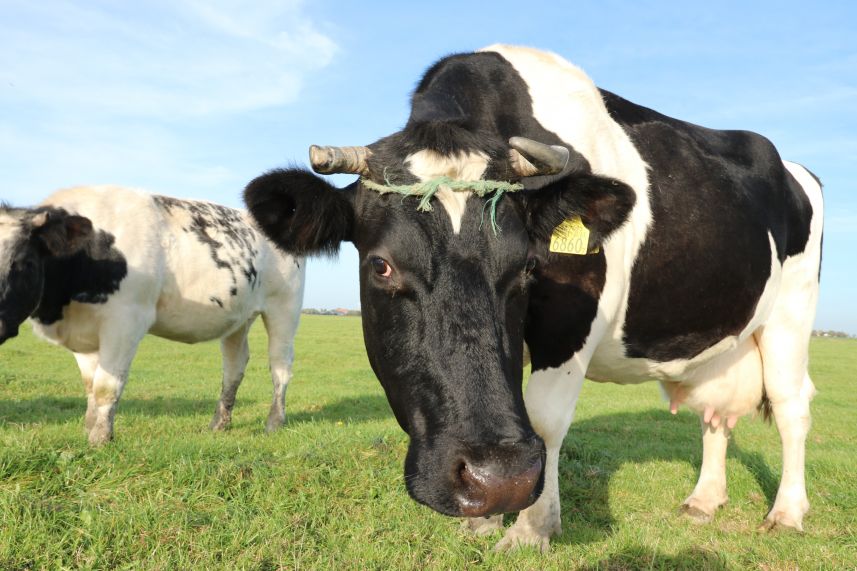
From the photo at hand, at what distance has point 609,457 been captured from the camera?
22.9 feet

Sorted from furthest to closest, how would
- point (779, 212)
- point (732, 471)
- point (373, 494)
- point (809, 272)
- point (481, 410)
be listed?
point (732, 471) → point (809, 272) → point (779, 212) → point (373, 494) → point (481, 410)

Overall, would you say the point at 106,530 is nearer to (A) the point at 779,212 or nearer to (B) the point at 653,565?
(B) the point at 653,565

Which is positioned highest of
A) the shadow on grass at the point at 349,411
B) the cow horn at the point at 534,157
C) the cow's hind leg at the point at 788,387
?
the cow horn at the point at 534,157

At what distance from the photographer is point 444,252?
3.02 meters

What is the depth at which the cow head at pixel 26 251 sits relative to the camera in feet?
22.1

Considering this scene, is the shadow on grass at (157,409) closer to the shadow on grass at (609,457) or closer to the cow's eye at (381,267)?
the shadow on grass at (609,457)

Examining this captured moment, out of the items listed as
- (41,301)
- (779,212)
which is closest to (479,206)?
(779,212)

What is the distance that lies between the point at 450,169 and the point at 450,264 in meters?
0.51

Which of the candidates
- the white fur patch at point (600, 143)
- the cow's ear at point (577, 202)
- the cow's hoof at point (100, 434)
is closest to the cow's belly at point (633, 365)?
the white fur patch at point (600, 143)

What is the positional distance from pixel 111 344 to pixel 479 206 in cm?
546

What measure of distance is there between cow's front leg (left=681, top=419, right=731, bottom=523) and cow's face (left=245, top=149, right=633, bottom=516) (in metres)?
3.15

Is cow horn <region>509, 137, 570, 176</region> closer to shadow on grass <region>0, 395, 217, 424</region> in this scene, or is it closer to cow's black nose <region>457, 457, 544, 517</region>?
cow's black nose <region>457, 457, 544, 517</region>

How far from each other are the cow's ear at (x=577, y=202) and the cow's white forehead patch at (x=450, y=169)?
390 mm

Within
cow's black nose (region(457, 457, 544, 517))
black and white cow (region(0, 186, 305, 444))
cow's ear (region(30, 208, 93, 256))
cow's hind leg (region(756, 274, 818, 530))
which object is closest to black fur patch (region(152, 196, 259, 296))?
black and white cow (region(0, 186, 305, 444))
